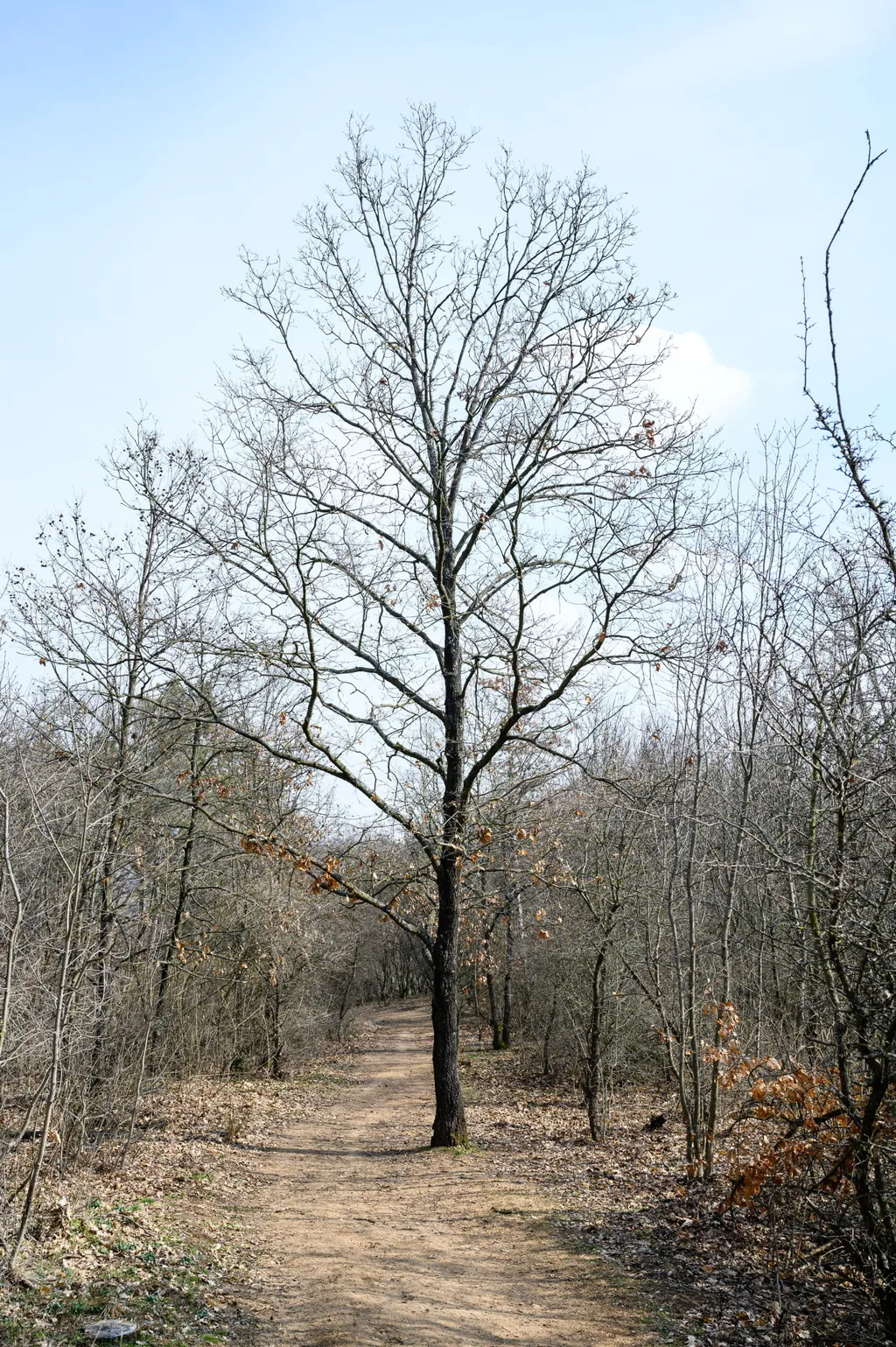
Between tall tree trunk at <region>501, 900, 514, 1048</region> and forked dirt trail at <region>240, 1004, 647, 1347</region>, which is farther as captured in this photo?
tall tree trunk at <region>501, 900, 514, 1048</region>

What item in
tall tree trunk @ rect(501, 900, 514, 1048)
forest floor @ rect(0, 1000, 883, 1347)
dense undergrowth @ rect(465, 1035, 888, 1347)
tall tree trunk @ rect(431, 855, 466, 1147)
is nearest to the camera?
forest floor @ rect(0, 1000, 883, 1347)

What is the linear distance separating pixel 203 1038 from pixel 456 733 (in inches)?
349

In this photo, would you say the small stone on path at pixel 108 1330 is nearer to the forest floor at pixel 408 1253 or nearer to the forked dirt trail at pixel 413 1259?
the forest floor at pixel 408 1253

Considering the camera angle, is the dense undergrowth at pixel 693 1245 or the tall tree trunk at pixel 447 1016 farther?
the tall tree trunk at pixel 447 1016

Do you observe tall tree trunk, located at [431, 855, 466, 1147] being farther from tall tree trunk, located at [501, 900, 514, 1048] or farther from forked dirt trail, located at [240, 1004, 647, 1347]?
tall tree trunk, located at [501, 900, 514, 1048]

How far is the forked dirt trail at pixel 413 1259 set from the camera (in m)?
5.93

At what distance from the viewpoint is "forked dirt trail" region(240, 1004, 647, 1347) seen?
234 inches

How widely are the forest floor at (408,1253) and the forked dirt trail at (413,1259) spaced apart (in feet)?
0.08

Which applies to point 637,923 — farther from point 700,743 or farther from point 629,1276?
point 629,1276

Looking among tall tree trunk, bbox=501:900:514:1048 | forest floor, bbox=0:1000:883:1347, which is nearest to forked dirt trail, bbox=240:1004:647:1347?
forest floor, bbox=0:1000:883:1347

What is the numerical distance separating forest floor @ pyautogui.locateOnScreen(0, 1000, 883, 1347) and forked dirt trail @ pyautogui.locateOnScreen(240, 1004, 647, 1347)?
25 millimetres

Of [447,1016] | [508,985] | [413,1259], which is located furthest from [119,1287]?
[508,985]

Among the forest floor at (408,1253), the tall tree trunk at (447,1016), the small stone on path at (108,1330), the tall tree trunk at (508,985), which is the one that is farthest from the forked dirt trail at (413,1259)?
the tall tree trunk at (508,985)

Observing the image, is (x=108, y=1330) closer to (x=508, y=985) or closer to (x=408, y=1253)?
(x=408, y=1253)
